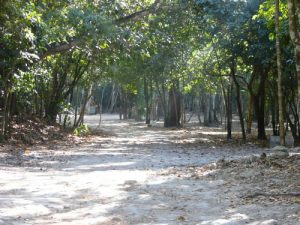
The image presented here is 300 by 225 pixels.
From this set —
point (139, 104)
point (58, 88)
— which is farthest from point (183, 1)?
point (139, 104)

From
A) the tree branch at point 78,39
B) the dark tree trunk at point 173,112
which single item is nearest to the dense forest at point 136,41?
the tree branch at point 78,39

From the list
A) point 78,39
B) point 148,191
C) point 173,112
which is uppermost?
point 78,39

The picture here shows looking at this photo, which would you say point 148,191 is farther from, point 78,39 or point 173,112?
point 173,112

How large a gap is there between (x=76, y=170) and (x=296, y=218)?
653cm

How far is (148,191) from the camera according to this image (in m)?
8.23

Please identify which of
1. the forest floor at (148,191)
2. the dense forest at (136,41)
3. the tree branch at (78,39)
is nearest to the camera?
the forest floor at (148,191)

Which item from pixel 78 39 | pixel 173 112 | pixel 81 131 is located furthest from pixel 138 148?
pixel 173 112

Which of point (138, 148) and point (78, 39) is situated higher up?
point (78, 39)

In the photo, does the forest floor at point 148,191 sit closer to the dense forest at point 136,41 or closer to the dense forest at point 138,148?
the dense forest at point 138,148

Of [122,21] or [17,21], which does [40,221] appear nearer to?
[17,21]

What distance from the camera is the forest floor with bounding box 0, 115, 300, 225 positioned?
20.5 ft

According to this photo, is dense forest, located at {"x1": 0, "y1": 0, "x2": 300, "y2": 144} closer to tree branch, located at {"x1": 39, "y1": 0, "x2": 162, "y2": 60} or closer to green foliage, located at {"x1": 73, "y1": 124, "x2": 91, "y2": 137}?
tree branch, located at {"x1": 39, "y1": 0, "x2": 162, "y2": 60}

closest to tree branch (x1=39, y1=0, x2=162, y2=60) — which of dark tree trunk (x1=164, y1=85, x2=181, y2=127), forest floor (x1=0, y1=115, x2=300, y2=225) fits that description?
forest floor (x1=0, y1=115, x2=300, y2=225)

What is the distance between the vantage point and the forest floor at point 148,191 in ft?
20.5
